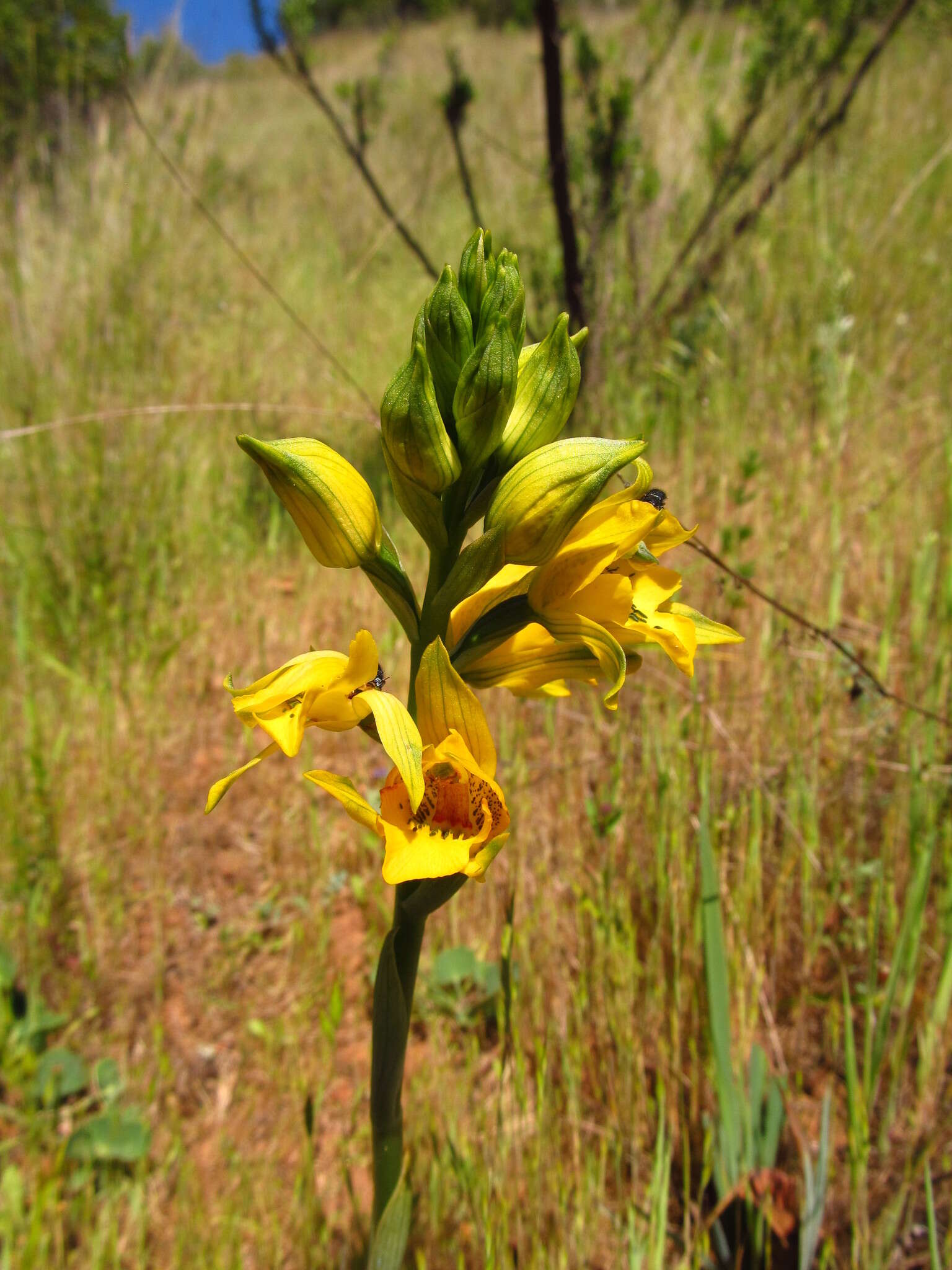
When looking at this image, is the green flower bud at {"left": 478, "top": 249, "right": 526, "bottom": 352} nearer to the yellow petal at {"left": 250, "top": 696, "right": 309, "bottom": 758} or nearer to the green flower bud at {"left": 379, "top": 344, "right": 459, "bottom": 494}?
the green flower bud at {"left": 379, "top": 344, "right": 459, "bottom": 494}

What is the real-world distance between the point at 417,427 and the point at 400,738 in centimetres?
37

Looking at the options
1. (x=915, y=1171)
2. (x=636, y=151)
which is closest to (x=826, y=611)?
(x=915, y=1171)

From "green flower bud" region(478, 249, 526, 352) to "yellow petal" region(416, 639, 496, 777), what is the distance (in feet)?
1.29

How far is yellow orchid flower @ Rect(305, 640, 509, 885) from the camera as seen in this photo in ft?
3.07

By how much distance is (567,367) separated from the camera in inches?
42.1

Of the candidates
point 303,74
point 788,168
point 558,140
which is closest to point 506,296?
point 558,140

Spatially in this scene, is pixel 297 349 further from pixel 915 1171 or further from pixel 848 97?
pixel 915 1171

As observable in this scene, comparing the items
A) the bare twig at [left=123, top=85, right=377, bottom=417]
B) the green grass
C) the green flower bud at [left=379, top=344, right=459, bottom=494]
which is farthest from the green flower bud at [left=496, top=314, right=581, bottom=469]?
the bare twig at [left=123, top=85, right=377, bottom=417]

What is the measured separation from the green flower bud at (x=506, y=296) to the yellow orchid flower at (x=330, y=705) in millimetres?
428

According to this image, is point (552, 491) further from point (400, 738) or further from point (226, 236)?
point (226, 236)

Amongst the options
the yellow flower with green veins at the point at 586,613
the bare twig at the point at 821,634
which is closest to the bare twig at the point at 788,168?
the bare twig at the point at 821,634

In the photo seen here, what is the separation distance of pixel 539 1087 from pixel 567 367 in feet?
3.59

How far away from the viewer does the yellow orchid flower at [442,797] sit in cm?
94

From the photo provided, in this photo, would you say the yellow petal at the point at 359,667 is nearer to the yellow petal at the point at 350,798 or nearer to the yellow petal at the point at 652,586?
the yellow petal at the point at 350,798
